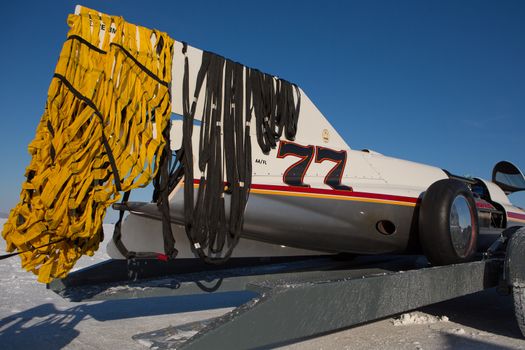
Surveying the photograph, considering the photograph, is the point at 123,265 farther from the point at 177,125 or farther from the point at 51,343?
the point at 177,125

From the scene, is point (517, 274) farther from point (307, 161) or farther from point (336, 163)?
point (307, 161)

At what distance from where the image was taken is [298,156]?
3.58m

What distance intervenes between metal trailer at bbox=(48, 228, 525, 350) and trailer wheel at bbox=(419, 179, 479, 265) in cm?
18

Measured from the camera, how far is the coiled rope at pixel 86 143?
222 cm

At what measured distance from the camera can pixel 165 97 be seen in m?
2.68

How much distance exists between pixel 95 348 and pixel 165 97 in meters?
1.89

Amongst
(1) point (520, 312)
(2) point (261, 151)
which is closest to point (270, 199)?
(2) point (261, 151)

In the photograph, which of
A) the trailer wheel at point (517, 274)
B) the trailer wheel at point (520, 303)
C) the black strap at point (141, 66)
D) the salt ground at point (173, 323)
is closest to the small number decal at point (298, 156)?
the black strap at point (141, 66)

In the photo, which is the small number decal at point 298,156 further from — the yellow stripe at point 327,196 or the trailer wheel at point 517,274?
the trailer wheel at point 517,274

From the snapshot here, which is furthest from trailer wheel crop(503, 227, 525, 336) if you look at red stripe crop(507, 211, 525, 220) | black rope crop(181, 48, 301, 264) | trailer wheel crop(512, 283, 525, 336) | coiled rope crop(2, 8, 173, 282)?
coiled rope crop(2, 8, 173, 282)

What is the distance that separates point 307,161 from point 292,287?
1578 mm

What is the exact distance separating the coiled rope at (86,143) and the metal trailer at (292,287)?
2.65ft

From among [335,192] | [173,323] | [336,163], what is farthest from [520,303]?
[173,323]

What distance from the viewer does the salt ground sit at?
3309 mm
